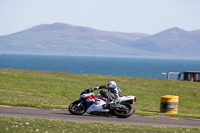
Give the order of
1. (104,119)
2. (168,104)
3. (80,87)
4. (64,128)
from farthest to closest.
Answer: (80,87) < (168,104) < (104,119) < (64,128)

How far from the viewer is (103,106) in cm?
1773

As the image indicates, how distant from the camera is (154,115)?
19.5m

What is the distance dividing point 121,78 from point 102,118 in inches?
1014

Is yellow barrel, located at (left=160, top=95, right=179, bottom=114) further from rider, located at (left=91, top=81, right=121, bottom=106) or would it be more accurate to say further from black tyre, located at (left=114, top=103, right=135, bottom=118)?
black tyre, located at (left=114, top=103, right=135, bottom=118)

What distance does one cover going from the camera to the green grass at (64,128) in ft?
40.9

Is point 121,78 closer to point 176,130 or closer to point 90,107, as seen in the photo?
point 90,107

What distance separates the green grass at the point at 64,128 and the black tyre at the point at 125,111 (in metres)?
2.54

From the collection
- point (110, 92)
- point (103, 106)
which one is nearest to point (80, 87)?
point (110, 92)

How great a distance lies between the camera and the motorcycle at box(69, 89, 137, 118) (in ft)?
57.2

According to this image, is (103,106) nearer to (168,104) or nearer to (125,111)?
(125,111)

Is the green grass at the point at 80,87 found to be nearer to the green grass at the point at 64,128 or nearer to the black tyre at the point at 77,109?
the black tyre at the point at 77,109

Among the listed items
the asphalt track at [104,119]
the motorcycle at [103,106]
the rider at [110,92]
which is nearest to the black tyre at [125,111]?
the motorcycle at [103,106]

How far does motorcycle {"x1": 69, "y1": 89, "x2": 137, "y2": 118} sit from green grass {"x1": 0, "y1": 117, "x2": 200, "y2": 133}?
9.02 feet

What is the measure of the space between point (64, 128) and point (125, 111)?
4.88m
